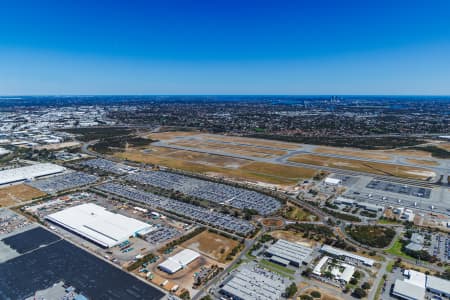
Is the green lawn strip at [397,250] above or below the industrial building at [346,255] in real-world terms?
below

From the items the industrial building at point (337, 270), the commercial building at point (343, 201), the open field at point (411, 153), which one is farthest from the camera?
the open field at point (411, 153)

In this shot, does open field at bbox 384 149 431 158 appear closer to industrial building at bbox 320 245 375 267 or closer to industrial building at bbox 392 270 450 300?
A: industrial building at bbox 320 245 375 267

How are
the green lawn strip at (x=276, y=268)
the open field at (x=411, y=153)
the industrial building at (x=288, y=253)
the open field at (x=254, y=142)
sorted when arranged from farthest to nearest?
the open field at (x=254, y=142), the open field at (x=411, y=153), the industrial building at (x=288, y=253), the green lawn strip at (x=276, y=268)

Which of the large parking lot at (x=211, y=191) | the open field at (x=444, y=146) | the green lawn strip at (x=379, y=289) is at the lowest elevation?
the green lawn strip at (x=379, y=289)

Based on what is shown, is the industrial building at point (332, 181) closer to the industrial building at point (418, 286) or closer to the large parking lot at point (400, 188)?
the large parking lot at point (400, 188)

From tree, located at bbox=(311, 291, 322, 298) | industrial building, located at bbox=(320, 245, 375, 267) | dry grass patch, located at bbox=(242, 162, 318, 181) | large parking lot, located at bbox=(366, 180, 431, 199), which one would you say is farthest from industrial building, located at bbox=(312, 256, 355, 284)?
dry grass patch, located at bbox=(242, 162, 318, 181)

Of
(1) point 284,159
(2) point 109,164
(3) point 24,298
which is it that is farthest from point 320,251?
(2) point 109,164

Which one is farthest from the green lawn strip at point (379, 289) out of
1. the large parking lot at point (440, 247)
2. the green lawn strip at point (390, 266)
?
the large parking lot at point (440, 247)
